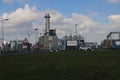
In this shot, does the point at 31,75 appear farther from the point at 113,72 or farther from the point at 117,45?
the point at 117,45

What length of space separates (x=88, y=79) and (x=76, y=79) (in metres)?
0.95

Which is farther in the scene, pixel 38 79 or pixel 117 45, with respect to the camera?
pixel 117 45

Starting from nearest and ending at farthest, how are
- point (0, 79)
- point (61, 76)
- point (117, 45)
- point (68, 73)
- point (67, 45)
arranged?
point (0, 79), point (61, 76), point (68, 73), point (117, 45), point (67, 45)

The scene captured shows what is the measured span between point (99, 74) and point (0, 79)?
8.77 m

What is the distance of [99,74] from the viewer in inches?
1184

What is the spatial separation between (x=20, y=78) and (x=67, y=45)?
157 m

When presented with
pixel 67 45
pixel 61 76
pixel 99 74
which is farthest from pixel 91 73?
pixel 67 45

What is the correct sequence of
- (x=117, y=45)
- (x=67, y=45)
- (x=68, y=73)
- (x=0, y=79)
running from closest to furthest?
(x=0, y=79) < (x=68, y=73) < (x=117, y=45) < (x=67, y=45)

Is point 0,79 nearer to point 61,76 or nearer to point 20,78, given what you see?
point 20,78

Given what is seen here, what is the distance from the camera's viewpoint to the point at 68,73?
30.0 metres

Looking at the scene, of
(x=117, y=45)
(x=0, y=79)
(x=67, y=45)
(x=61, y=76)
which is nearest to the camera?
(x=0, y=79)

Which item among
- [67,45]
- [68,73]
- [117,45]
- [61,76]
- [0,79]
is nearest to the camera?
[0,79]

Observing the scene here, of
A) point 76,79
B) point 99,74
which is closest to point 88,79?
point 76,79

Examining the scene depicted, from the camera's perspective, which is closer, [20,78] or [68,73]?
[20,78]
